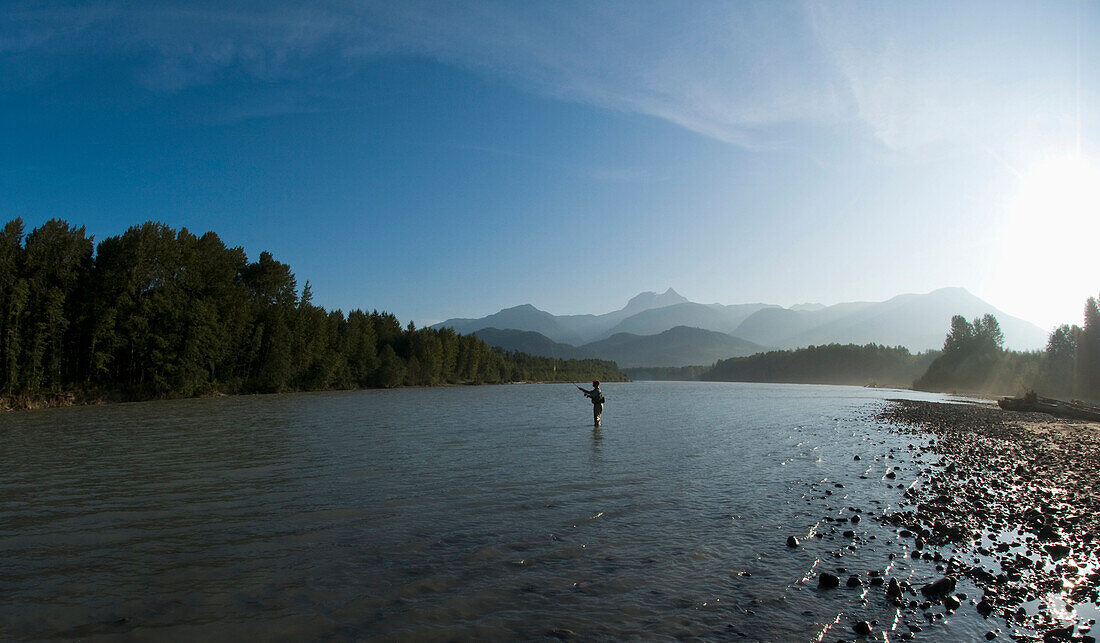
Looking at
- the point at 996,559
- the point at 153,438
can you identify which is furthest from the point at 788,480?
the point at 153,438

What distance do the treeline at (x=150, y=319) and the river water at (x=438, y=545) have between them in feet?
133

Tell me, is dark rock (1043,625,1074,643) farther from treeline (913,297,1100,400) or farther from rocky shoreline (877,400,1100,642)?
treeline (913,297,1100,400)

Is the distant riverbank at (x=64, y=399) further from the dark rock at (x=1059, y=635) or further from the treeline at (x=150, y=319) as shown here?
the dark rock at (x=1059, y=635)

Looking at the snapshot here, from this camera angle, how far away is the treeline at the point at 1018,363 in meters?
90.6

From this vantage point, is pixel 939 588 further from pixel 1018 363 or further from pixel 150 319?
pixel 1018 363

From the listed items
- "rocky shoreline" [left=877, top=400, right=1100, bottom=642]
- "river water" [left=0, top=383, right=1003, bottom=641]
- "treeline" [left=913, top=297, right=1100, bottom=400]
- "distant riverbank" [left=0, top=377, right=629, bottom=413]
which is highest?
"treeline" [left=913, top=297, right=1100, bottom=400]

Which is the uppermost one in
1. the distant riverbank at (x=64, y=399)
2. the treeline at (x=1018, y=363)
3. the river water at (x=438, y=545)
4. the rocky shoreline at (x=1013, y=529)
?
the treeline at (x=1018, y=363)

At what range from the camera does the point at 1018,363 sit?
120188 millimetres

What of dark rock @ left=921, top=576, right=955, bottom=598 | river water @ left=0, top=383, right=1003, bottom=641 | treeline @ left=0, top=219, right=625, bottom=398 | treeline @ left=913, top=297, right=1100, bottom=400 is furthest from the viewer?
treeline @ left=913, top=297, right=1100, bottom=400

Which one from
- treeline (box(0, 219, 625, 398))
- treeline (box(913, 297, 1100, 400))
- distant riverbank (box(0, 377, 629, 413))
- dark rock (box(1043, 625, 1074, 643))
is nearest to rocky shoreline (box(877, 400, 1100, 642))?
dark rock (box(1043, 625, 1074, 643))

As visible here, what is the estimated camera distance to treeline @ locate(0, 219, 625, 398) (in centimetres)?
5194

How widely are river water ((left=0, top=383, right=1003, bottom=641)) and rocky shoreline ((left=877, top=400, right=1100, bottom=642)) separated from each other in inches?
32.7

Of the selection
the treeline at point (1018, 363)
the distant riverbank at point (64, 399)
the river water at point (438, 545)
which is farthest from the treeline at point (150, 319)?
the treeline at point (1018, 363)

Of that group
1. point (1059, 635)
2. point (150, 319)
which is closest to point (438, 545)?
point (1059, 635)
